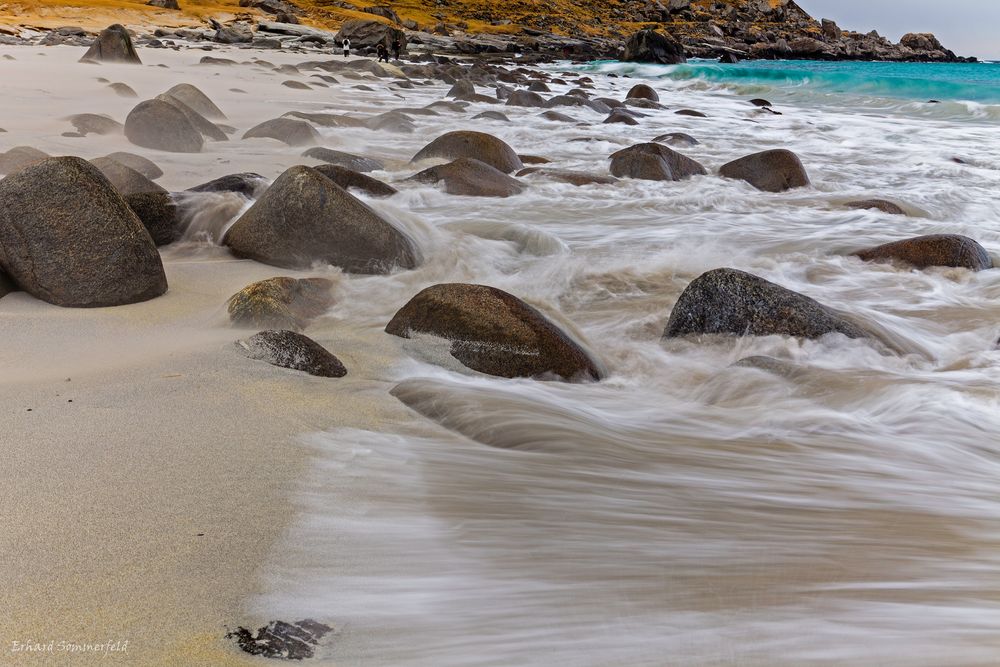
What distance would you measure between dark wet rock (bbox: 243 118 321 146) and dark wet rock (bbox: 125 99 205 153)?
111 cm

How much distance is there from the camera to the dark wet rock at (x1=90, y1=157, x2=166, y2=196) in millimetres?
4340

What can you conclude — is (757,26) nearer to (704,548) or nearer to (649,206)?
(649,206)

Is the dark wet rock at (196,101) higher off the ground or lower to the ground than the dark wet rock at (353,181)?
higher

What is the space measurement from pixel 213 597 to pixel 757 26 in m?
78.7

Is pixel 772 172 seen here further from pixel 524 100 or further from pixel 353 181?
pixel 524 100

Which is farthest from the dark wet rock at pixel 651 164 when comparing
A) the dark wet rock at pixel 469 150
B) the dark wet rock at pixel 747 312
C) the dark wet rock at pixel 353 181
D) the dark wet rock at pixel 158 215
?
the dark wet rock at pixel 158 215

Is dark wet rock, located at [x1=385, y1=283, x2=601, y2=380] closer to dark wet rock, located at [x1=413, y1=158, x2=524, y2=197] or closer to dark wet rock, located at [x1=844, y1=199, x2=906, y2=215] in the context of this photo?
dark wet rock, located at [x1=413, y1=158, x2=524, y2=197]

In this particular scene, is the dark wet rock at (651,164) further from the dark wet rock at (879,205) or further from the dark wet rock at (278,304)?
the dark wet rock at (278,304)

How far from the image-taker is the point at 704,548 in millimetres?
1697

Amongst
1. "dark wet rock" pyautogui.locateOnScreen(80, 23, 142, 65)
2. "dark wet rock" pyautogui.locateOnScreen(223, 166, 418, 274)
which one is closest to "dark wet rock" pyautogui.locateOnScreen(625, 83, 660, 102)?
"dark wet rock" pyautogui.locateOnScreen(80, 23, 142, 65)

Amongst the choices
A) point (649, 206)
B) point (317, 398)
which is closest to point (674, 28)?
point (649, 206)

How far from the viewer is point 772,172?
7402mm

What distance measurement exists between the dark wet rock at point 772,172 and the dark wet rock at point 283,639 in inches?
268

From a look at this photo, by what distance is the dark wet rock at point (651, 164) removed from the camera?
24.6 ft
